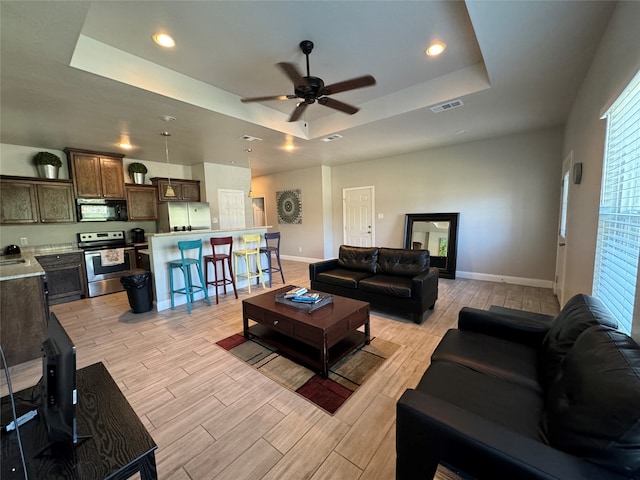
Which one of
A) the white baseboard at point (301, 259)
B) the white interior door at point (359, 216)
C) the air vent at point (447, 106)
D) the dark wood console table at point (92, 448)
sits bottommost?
the white baseboard at point (301, 259)

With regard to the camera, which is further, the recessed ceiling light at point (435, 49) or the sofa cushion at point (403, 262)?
the sofa cushion at point (403, 262)

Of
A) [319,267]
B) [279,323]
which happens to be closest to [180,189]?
[319,267]

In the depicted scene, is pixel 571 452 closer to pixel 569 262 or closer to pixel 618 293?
pixel 618 293

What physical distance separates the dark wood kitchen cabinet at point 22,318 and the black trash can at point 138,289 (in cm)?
94

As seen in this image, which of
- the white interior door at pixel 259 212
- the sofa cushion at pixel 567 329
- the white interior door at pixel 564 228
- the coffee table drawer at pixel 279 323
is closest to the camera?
the sofa cushion at pixel 567 329

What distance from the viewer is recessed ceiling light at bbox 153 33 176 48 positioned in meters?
2.29

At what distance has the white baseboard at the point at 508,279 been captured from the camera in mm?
4608

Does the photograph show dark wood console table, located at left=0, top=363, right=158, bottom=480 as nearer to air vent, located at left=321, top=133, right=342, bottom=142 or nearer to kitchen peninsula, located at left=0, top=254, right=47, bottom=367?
kitchen peninsula, located at left=0, top=254, right=47, bottom=367

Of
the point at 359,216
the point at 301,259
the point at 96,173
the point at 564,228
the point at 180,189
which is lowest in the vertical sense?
the point at 301,259

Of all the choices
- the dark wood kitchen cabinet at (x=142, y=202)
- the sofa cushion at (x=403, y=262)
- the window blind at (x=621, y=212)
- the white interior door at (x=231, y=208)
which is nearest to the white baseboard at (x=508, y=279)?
the sofa cushion at (x=403, y=262)

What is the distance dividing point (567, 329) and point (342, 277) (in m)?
2.55

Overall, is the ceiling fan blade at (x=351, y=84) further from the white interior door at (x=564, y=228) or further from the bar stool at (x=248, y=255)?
the bar stool at (x=248, y=255)

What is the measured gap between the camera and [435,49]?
258 centimetres

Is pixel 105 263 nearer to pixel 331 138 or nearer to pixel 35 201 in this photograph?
pixel 35 201
